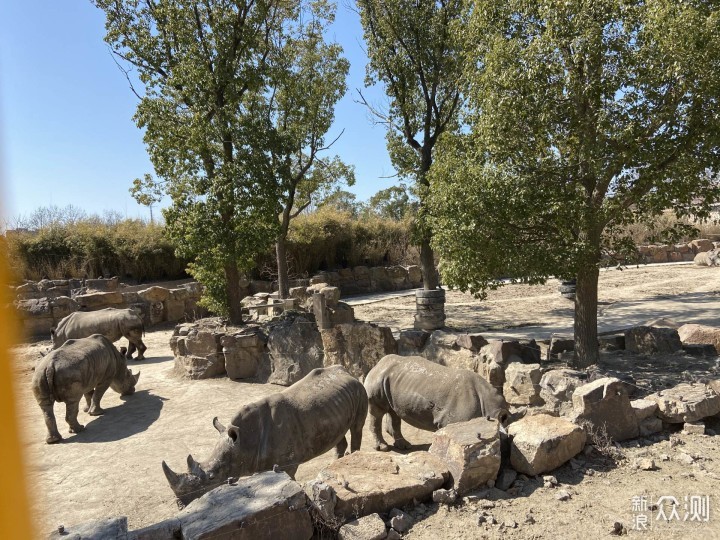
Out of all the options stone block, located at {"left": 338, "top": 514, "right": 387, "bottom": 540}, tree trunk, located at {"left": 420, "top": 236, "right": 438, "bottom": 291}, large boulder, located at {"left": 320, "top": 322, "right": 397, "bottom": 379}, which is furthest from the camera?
tree trunk, located at {"left": 420, "top": 236, "right": 438, "bottom": 291}

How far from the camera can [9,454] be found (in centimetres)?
133

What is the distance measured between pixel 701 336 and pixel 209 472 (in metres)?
9.42

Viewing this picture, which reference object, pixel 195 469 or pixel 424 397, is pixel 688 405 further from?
pixel 195 469

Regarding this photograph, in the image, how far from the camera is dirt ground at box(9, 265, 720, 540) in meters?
4.44

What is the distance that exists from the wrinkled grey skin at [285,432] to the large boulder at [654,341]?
19.7ft

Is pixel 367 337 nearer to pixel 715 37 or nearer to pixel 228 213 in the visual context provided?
pixel 228 213

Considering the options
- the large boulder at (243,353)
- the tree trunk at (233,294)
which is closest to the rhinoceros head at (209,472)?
the large boulder at (243,353)

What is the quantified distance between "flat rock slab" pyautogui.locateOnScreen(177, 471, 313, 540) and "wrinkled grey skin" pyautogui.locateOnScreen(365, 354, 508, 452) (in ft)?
9.06

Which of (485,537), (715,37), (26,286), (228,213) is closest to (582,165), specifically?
(715,37)

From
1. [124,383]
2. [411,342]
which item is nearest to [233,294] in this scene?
[124,383]

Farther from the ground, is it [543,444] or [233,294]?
[233,294]

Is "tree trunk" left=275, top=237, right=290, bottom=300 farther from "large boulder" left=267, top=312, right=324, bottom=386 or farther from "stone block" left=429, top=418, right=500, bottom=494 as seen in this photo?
"stone block" left=429, top=418, right=500, bottom=494

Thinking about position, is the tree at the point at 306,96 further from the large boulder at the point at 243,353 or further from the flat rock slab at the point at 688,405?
the flat rock slab at the point at 688,405

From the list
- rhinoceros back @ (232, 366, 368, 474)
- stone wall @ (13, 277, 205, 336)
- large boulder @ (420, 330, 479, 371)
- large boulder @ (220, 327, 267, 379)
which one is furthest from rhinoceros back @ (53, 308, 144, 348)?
rhinoceros back @ (232, 366, 368, 474)
